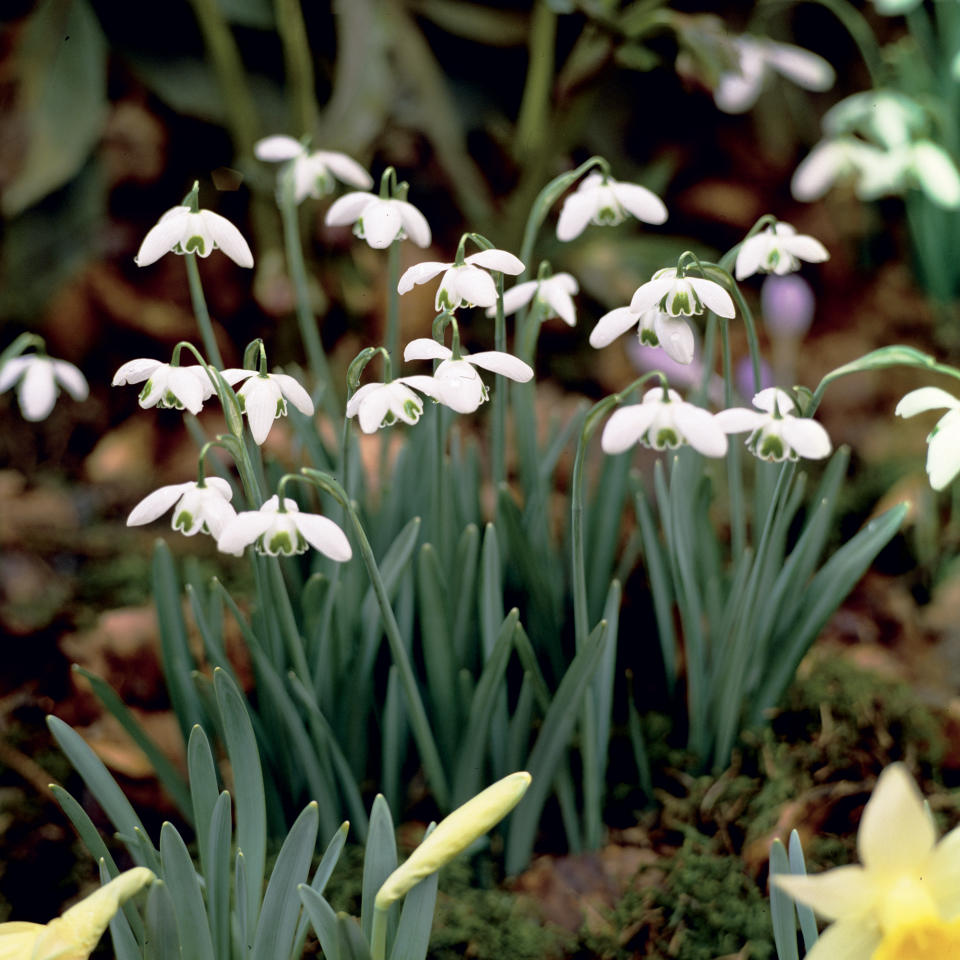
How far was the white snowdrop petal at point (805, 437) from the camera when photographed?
29.9 inches

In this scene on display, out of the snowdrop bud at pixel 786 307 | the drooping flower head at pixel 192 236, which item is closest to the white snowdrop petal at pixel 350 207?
the drooping flower head at pixel 192 236

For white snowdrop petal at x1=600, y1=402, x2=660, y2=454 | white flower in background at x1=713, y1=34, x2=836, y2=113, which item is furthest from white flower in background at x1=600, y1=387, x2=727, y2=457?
white flower in background at x1=713, y1=34, x2=836, y2=113

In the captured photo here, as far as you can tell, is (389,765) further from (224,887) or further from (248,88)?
(248,88)

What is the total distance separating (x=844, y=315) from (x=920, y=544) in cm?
84

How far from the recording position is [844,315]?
7.41ft

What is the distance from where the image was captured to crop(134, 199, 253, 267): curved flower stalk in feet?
2.79

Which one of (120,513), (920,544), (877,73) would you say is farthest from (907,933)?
(877,73)

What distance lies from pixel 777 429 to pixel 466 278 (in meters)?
0.27

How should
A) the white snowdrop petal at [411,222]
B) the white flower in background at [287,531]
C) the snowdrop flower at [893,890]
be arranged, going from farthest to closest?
the white snowdrop petal at [411,222] → the white flower in background at [287,531] → the snowdrop flower at [893,890]

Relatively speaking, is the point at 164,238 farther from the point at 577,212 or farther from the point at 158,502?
the point at 577,212

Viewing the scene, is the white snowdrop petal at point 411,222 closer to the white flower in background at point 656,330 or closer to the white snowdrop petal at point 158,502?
the white flower in background at point 656,330

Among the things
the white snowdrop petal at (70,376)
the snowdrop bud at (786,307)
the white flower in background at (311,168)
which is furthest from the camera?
the snowdrop bud at (786,307)

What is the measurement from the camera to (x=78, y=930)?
0.61 m

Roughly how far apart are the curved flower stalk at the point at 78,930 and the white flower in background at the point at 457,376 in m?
0.38
